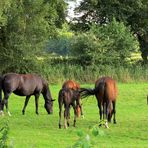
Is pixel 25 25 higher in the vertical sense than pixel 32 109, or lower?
higher

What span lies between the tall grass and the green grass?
35.2ft

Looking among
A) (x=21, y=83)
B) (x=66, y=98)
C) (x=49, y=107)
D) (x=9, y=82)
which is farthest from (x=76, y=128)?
(x=49, y=107)

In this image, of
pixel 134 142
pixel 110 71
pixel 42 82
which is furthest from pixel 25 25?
pixel 134 142

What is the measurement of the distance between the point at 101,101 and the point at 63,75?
21654 millimetres

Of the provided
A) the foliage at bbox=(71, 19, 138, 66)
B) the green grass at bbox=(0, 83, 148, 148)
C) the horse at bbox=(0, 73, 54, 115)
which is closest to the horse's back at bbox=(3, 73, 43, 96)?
the horse at bbox=(0, 73, 54, 115)

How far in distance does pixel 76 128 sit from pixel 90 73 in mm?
23869

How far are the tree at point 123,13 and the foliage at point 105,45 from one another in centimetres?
480

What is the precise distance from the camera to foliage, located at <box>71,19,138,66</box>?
4034cm

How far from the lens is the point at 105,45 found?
41156mm

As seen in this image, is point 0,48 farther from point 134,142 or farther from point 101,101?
point 134,142

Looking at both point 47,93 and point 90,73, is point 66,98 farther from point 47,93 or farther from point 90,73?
point 90,73

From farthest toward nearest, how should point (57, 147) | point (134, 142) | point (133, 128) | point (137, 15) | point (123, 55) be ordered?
1. point (137, 15)
2. point (123, 55)
3. point (133, 128)
4. point (134, 142)
5. point (57, 147)

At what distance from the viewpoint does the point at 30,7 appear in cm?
3894

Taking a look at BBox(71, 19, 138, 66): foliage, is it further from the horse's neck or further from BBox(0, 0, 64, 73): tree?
the horse's neck
